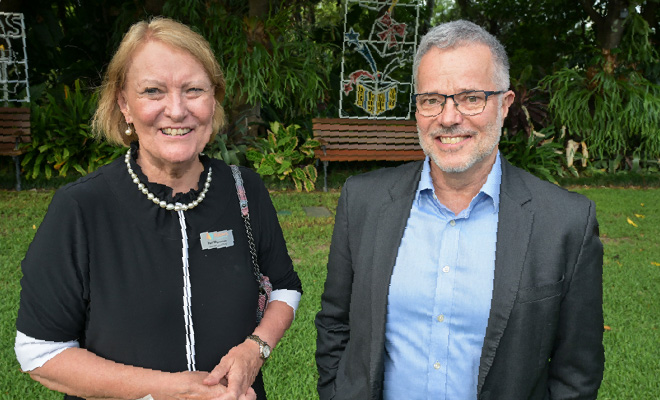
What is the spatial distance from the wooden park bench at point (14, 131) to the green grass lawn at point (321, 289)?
601 millimetres

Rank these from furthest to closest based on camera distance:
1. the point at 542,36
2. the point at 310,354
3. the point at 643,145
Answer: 1. the point at 542,36
2. the point at 643,145
3. the point at 310,354

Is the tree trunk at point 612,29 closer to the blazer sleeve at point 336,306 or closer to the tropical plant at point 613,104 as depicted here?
the tropical plant at point 613,104

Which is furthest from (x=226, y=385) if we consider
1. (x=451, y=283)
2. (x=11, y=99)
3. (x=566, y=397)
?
(x=11, y=99)

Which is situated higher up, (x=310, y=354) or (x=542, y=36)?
(x=542, y=36)

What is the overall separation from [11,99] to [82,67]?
198cm

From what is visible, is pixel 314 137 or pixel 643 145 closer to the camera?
pixel 314 137

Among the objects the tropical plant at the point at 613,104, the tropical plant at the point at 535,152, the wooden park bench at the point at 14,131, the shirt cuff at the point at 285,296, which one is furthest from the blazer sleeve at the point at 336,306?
the tropical plant at the point at 613,104

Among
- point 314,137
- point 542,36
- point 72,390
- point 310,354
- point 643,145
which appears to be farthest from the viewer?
point 542,36

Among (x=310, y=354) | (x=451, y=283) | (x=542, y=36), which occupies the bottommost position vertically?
(x=310, y=354)

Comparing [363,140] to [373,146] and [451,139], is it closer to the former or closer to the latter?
[373,146]

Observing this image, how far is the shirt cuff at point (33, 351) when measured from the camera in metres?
1.60

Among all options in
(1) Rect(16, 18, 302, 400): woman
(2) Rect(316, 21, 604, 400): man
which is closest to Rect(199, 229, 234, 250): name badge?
(1) Rect(16, 18, 302, 400): woman

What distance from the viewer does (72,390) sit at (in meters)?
1.63

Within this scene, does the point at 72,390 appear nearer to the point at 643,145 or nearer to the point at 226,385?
the point at 226,385
